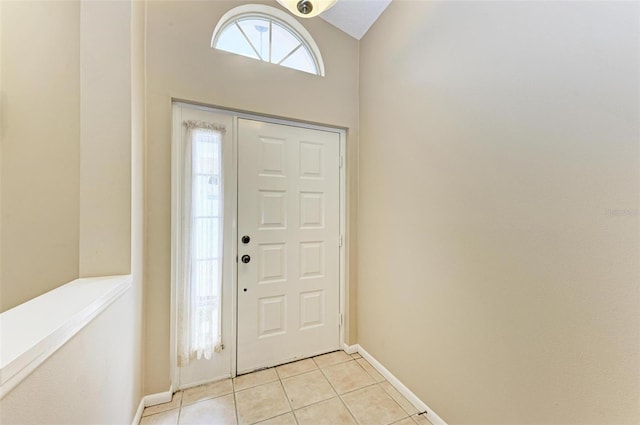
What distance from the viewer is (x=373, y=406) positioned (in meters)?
1.72

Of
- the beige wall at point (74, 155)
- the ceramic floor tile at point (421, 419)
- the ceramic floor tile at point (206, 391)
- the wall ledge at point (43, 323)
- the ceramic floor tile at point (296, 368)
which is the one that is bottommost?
the ceramic floor tile at point (421, 419)

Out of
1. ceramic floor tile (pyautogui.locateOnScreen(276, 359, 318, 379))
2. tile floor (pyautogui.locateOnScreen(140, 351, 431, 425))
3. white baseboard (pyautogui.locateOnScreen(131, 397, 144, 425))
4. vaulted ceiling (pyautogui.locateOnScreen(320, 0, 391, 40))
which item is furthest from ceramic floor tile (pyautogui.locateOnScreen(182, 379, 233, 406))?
vaulted ceiling (pyautogui.locateOnScreen(320, 0, 391, 40))

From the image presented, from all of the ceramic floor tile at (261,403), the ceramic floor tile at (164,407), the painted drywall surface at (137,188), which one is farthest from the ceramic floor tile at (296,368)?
the painted drywall surface at (137,188)

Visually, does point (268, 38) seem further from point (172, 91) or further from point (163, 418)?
point (163, 418)

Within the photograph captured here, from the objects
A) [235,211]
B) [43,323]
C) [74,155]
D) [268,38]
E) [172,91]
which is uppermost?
[268,38]

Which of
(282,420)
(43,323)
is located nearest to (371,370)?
(282,420)

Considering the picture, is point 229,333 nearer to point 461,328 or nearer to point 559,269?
point 461,328

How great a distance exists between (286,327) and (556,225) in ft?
6.43

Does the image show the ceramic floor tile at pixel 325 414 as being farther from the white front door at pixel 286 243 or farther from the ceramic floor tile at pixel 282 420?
the white front door at pixel 286 243

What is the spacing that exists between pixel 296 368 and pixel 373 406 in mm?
690

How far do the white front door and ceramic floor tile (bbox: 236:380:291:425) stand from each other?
0.24 meters

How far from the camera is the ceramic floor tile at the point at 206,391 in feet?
5.82

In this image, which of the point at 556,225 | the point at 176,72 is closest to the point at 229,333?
the point at 176,72

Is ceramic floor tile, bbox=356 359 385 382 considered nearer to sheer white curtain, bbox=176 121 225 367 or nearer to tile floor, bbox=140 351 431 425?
tile floor, bbox=140 351 431 425
